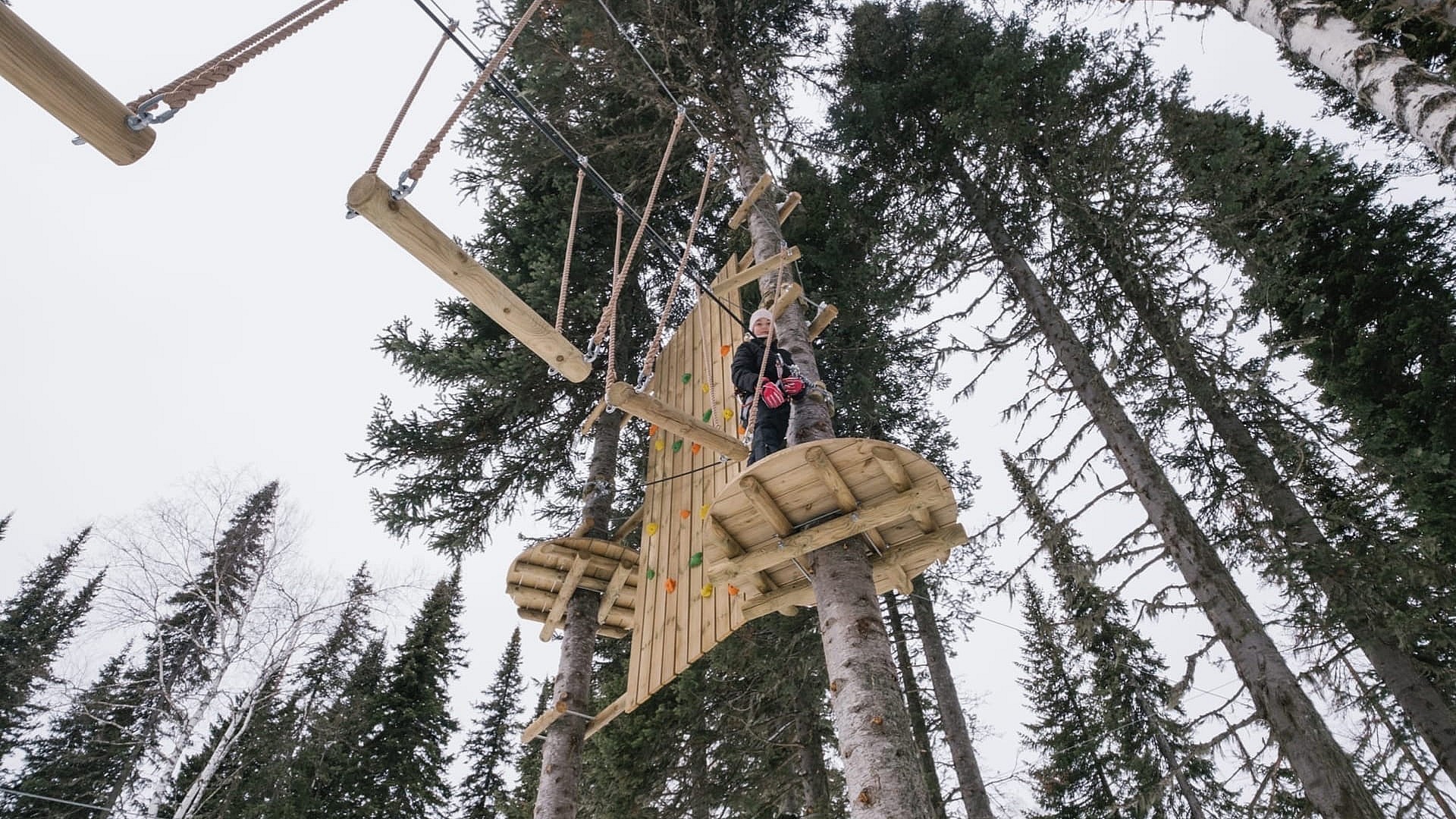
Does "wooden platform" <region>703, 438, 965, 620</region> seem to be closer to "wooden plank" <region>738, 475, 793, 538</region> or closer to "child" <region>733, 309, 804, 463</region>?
"wooden plank" <region>738, 475, 793, 538</region>

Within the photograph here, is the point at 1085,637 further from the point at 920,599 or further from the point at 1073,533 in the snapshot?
the point at 920,599

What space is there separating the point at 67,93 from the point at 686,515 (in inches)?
160

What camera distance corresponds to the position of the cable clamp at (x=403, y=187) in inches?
104

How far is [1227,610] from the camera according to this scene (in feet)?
17.1

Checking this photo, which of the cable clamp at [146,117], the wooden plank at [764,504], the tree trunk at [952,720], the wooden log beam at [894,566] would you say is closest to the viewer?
the cable clamp at [146,117]

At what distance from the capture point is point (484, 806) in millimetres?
15820

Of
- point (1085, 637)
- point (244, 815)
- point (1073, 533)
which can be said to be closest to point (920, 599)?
point (1073, 533)

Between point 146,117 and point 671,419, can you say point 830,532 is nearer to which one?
point 671,419

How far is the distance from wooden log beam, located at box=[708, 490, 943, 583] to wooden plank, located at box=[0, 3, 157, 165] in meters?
2.84

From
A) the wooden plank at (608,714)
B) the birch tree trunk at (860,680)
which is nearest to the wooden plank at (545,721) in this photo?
the wooden plank at (608,714)

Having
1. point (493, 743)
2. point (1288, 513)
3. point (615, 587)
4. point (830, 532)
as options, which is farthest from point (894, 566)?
point (493, 743)

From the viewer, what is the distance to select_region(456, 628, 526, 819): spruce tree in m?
16.1

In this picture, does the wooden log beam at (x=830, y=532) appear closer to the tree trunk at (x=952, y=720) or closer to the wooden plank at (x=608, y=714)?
the wooden plank at (x=608, y=714)

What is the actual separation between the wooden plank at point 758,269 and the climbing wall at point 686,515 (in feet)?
0.24
